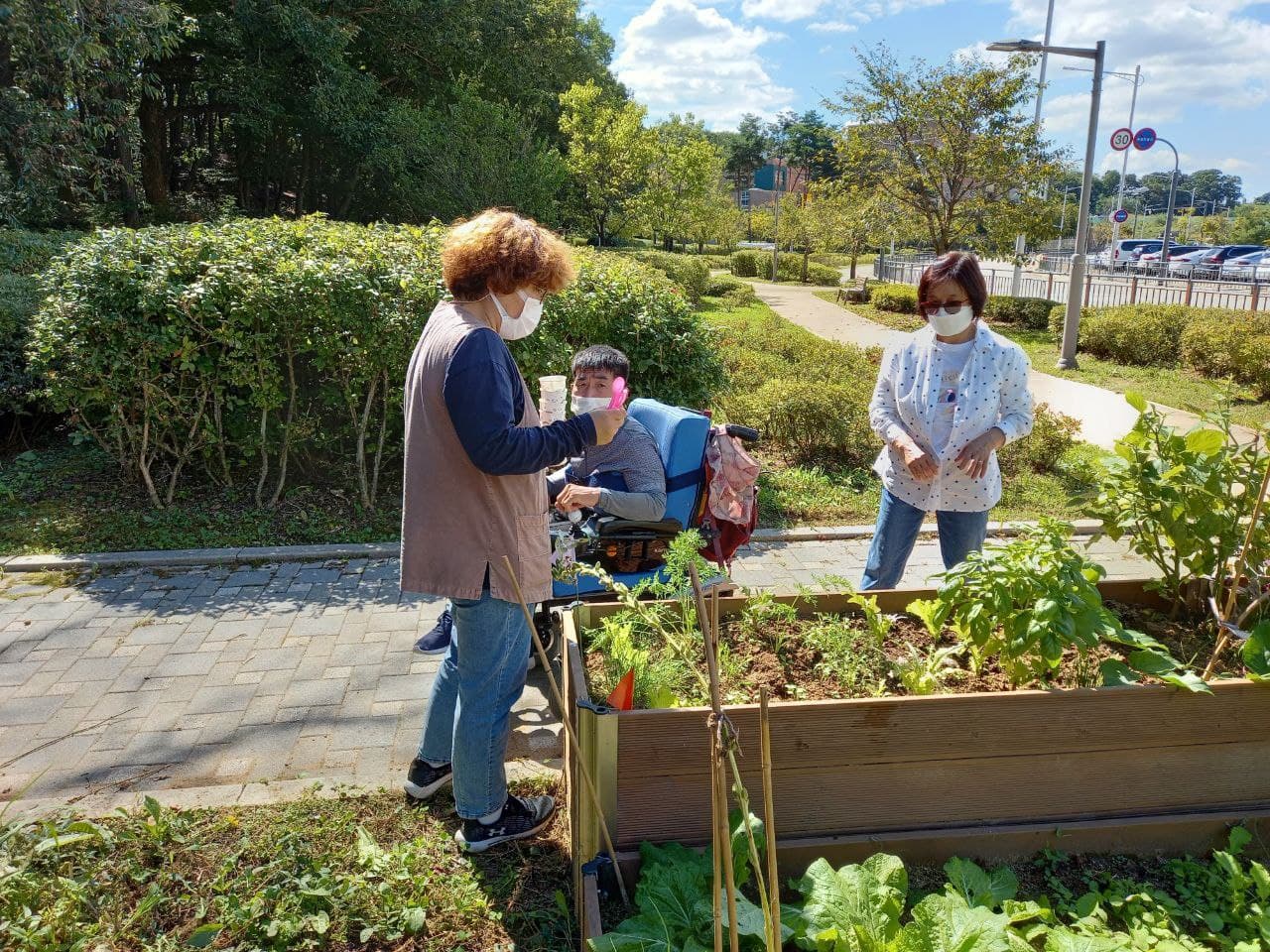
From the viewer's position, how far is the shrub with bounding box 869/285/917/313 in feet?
73.5

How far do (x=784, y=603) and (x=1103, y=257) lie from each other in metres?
45.0

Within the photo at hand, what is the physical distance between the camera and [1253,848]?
2.50 m

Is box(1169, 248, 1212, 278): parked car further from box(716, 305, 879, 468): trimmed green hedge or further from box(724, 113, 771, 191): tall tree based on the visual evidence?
box(724, 113, 771, 191): tall tree

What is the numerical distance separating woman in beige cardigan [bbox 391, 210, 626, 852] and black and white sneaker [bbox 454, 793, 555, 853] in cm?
13

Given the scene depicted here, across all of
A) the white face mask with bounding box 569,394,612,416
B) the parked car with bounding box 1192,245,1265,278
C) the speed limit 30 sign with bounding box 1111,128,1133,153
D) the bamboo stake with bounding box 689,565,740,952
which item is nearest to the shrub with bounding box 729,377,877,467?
the white face mask with bounding box 569,394,612,416

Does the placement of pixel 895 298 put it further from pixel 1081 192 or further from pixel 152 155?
pixel 152 155

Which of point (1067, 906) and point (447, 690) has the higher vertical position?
point (447, 690)

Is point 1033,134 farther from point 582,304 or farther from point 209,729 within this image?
point 209,729

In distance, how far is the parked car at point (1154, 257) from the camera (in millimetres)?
36000

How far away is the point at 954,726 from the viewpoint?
2.28m

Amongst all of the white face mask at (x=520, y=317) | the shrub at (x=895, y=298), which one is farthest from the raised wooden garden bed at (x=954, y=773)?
the shrub at (x=895, y=298)

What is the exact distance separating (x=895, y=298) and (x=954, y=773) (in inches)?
857

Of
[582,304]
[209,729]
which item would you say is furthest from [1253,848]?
[582,304]

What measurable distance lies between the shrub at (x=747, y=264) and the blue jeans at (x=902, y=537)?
37.2m
